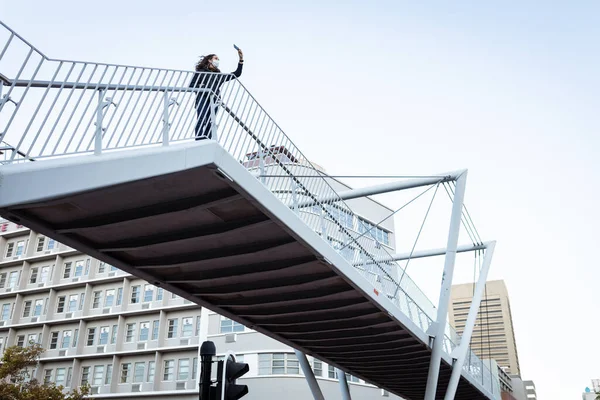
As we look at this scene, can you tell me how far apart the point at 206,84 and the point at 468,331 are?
17.5m

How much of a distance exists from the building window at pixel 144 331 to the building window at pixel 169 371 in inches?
128

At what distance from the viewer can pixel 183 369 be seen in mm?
48781

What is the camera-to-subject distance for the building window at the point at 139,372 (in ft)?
165

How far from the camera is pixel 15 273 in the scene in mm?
59938

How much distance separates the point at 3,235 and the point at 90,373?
1796cm

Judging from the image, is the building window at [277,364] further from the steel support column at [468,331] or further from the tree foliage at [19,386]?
the steel support column at [468,331]

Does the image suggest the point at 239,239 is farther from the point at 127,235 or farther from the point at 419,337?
the point at 419,337

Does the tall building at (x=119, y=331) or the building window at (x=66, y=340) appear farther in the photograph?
the building window at (x=66, y=340)

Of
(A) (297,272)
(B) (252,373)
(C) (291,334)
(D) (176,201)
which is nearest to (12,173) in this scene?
(D) (176,201)

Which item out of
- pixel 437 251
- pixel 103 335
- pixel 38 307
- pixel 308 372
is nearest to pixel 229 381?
pixel 308 372

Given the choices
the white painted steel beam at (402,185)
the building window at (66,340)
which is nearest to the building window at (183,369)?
the building window at (66,340)

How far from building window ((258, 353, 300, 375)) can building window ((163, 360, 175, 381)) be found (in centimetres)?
1062

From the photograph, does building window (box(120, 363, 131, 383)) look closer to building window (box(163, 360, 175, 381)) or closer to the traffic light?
building window (box(163, 360, 175, 381))

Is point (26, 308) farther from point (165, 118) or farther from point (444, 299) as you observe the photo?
point (165, 118)
